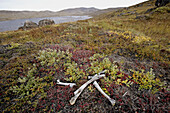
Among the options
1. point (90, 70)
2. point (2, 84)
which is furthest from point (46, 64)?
point (90, 70)

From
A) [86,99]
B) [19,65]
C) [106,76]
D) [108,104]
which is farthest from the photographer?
[19,65]

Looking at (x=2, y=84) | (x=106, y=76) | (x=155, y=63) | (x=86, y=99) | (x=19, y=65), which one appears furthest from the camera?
(x=155, y=63)

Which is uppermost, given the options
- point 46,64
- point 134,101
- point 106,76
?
point 46,64

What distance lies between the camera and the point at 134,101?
3.18 meters

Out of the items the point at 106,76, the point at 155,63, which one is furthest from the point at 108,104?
the point at 155,63

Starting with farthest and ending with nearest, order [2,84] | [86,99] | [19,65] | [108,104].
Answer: [19,65] < [2,84] < [86,99] < [108,104]

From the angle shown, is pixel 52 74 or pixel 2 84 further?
pixel 52 74

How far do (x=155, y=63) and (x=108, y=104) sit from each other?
15.9ft

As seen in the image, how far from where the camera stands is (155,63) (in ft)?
18.1

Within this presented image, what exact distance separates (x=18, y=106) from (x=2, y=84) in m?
1.71

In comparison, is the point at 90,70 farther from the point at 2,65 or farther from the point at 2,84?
the point at 2,65

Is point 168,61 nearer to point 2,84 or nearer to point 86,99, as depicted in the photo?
point 86,99

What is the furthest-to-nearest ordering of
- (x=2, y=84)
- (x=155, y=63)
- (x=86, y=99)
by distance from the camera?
(x=155, y=63)
(x=2, y=84)
(x=86, y=99)

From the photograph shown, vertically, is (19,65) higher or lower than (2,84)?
higher
